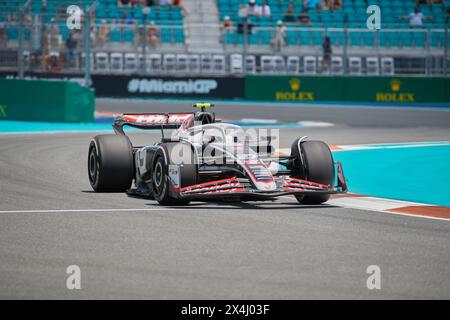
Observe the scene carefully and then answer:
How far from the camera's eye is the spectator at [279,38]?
1353 inches

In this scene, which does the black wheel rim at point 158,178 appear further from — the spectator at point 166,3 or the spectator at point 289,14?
the spectator at point 166,3

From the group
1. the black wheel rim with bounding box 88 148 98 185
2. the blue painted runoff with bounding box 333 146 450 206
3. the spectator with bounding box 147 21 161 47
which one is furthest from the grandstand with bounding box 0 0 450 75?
the black wheel rim with bounding box 88 148 98 185

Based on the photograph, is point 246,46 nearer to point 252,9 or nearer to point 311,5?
point 252,9

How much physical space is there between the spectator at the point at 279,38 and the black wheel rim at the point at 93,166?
21989 mm

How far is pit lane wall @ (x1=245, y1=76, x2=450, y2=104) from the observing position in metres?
34.7

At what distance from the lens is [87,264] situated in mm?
7820

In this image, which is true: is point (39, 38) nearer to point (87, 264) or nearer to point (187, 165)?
point (187, 165)

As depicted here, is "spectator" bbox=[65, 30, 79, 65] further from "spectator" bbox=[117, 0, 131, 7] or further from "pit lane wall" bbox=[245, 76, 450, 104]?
"pit lane wall" bbox=[245, 76, 450, 104]

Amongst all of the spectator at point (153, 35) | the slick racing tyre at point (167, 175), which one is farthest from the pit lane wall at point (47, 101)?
the slick racing tyre at point (167, 175)

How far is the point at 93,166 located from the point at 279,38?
2222 cm

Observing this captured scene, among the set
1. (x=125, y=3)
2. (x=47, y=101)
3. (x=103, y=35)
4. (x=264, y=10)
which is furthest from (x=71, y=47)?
(x=264, y=10)

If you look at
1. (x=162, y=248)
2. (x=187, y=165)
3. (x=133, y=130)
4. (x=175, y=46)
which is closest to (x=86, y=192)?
(x=187, y=165)

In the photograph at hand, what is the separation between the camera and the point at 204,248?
8.62 meters

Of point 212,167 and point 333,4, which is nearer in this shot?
point 212,167
